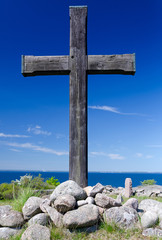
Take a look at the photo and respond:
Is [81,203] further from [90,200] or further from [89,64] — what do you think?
[89,64]

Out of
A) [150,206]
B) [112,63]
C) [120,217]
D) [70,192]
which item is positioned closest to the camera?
[120,217]

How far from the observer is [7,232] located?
414cm

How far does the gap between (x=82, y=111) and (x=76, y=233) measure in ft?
8.37

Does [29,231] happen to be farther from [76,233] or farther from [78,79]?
[78,79]

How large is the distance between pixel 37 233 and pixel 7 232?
2.77ft

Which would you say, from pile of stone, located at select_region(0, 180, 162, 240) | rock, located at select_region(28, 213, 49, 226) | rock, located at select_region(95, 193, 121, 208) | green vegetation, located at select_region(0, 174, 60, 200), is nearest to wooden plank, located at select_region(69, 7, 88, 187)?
pile of stone, located at select_region(0, 180, 162, 240)

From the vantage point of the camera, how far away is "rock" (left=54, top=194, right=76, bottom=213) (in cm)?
401

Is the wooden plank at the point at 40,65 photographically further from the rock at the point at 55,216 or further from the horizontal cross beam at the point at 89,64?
the rock at the point at 55,216

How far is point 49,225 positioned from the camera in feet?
13.1

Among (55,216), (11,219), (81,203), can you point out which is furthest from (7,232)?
(81,203)

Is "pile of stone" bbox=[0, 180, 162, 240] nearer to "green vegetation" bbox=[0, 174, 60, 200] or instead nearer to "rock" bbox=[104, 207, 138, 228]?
"rock" bbox=[104, 207, 138, 228]

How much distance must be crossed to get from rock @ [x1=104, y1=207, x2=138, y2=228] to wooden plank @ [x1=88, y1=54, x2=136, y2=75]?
322 centimetres

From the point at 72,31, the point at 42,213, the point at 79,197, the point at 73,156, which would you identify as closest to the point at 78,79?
the point at 72,31

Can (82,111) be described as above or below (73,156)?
above
